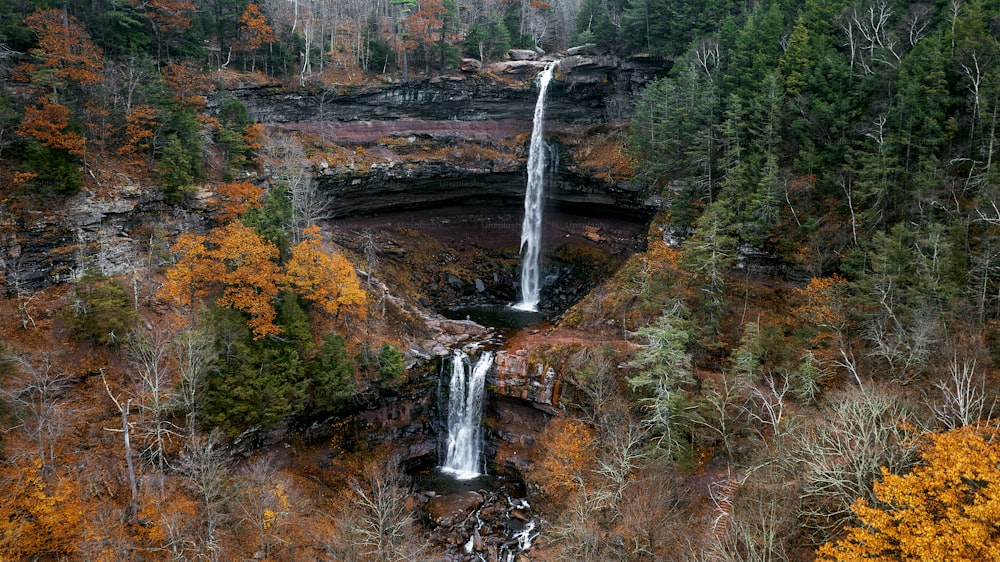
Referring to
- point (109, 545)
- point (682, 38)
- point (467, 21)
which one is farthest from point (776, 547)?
point (467, 21)

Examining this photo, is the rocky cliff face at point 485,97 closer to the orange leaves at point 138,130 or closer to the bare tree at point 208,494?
the orange leaves at point 138,130

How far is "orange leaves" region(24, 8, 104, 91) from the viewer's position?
32.7m

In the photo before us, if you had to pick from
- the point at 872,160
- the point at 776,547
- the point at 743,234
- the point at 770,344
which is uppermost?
the point at 872,160

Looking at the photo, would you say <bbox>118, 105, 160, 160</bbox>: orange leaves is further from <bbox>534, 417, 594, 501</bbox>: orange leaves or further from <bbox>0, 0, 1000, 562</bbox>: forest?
<bbox>534, 417, 594, 501</bbox>: orange leaves

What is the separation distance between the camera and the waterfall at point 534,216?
170ft

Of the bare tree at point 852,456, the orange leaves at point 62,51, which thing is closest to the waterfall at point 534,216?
the bare tree at point 852,456

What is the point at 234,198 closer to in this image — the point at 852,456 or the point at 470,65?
the point at 470,65

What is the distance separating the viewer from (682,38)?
48781mm

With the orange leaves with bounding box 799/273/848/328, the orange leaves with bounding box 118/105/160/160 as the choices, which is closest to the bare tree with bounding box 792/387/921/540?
the orange leaves with bounding box 799/273/848/328

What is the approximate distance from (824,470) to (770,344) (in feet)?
37.3

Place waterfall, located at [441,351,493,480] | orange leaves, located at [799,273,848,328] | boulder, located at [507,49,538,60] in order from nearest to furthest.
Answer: orange leaves, located at [799,273,848,328] → waterfall, located at [441,351,493,480] → boulder, located at [507,49,538,60]

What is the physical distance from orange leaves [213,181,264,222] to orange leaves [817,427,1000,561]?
117 feet

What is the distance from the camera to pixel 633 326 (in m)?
35.4

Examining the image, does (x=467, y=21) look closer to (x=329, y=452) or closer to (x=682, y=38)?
(x=682, y=38)
